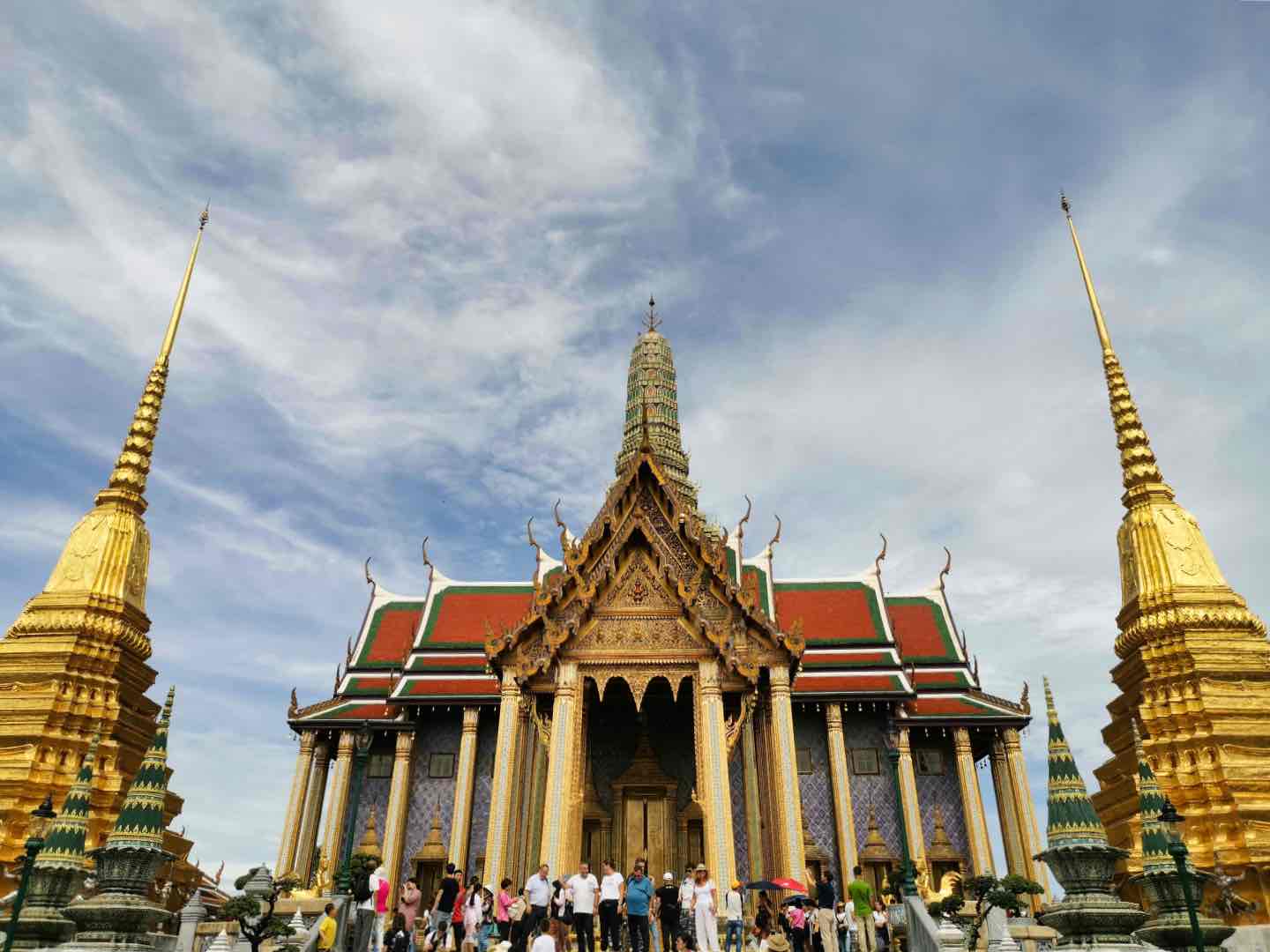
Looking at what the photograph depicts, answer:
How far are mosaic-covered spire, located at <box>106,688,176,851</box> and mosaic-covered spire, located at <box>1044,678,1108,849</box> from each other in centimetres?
844

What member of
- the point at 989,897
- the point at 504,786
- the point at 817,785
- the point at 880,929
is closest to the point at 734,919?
the point at 880,929

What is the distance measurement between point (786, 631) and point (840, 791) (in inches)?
155

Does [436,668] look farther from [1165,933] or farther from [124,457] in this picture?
[1165,933]

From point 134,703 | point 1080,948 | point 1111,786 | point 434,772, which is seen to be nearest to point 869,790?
point 1111,786

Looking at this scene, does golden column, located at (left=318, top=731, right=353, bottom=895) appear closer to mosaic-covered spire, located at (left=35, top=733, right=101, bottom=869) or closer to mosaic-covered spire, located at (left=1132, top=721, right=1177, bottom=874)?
mosaic-covered spire, located at (left=35, top=733, right=101, bottom=869)

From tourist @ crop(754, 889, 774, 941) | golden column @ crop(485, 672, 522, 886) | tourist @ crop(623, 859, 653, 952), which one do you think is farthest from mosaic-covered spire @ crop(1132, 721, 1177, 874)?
golden column @ crop(485, 672, 522, 886)

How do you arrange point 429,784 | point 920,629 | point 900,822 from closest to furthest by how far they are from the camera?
point 900,822 → point 429,784 → point 920,629

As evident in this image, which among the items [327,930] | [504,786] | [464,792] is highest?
[464,792]

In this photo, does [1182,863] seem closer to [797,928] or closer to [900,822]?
[797,928]

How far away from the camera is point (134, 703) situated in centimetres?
2061

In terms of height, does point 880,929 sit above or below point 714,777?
below

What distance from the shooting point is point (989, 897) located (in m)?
9.60

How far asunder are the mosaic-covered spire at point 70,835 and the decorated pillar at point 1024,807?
63.2ft

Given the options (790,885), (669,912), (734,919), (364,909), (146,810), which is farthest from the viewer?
(790,885)
